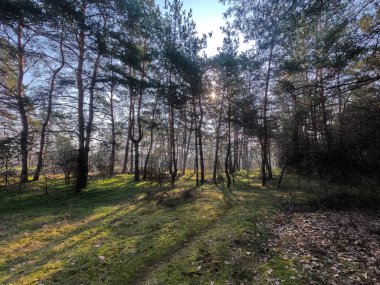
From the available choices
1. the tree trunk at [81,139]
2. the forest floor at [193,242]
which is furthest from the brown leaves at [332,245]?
the tree trunk at [81,139]

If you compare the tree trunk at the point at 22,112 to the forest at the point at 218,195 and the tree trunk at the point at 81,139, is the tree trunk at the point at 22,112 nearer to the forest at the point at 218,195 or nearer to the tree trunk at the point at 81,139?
the forest at the point at 218,195

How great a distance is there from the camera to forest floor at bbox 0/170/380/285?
474 cm

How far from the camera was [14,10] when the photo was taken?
911 centimetres

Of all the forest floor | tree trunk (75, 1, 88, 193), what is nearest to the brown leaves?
the forest floor

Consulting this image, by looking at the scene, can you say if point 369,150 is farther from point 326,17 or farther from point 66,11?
point 66,11

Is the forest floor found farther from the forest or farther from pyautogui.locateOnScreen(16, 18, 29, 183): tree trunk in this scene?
pyautogui.locateOnScreen(16, 18, 29, 183): tree trunk

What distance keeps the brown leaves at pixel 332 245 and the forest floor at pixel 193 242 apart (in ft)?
0.07

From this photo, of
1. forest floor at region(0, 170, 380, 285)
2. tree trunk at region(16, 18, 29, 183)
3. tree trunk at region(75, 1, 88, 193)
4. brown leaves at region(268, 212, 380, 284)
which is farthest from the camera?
tree trunk at region(75, 1, 88, 193)

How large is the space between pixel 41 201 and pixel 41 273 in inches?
301

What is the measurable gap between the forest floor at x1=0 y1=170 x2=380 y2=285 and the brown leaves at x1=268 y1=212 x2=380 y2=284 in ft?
0.07

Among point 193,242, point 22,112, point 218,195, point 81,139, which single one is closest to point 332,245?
point 193,242

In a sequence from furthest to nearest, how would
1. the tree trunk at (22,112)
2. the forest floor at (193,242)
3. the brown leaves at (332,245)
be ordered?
the tree trunk at (22,112) < the forest floor at (193,242) < the brown leaves at (332,245)

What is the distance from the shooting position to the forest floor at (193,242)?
4.74 meters

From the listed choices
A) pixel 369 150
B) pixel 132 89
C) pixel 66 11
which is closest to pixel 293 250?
pixel 369 150
